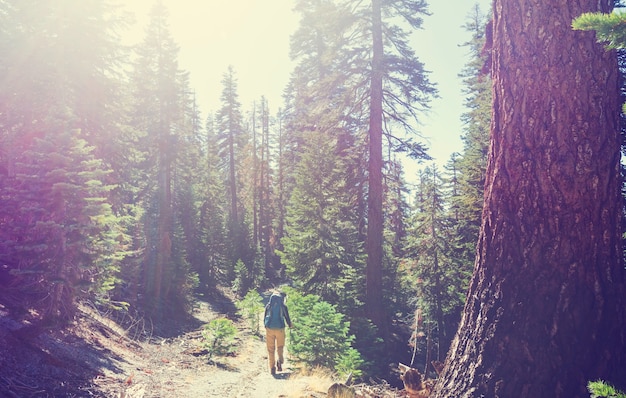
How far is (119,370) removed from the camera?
781 cm

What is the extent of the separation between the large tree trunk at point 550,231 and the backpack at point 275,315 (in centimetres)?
667

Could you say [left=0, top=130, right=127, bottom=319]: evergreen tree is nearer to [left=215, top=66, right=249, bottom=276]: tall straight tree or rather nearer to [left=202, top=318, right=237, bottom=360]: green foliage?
[left=202, top=318, right=237, bottom=360]: green foliage

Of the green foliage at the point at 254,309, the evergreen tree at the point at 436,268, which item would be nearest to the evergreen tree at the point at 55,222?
the green foliage at the point at 254,309

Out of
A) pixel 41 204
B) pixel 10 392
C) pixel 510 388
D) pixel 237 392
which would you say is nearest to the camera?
pixel 510 388

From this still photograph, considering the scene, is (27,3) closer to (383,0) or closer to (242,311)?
(383,0)

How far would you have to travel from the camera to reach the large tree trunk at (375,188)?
13484 millimetres

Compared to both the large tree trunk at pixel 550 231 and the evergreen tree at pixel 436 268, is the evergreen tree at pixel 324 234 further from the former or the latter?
the large tree trunk at pixel 550 231

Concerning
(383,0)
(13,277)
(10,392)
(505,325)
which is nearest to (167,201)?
(13,277)

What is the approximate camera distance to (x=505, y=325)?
2.88 metres

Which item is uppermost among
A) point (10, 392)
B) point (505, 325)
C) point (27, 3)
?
point (27, 3)

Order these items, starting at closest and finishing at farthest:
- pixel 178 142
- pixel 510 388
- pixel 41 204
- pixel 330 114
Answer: pixel 510 388 < pixel 41 204 < pixel 330 114 < pixel 178 142

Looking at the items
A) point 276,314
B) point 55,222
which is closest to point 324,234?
point 276,314

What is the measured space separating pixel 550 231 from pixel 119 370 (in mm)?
8436

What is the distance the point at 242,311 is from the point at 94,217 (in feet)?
46.0
